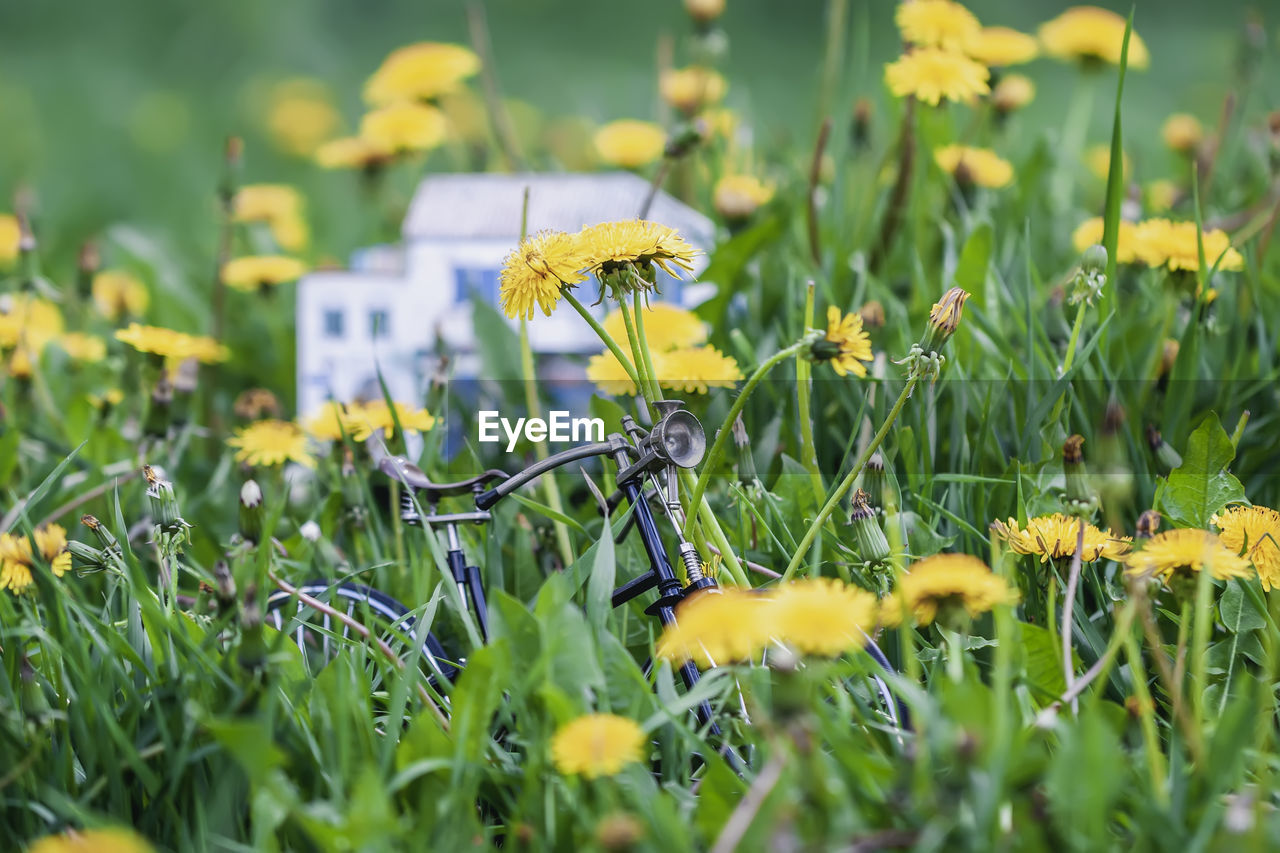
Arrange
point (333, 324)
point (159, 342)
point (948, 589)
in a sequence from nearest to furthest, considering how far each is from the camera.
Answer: point (948, 589), point (159, 342), point (333, 324)

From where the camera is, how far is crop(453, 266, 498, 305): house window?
51.3 inches

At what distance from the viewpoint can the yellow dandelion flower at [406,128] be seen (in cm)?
147

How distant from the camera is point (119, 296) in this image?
1.53m

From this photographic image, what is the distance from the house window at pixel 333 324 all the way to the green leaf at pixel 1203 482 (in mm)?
934

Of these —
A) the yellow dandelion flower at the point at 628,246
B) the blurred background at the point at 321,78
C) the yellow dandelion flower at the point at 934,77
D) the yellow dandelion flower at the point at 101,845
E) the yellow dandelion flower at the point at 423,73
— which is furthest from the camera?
the blurred background at the point at 321,78

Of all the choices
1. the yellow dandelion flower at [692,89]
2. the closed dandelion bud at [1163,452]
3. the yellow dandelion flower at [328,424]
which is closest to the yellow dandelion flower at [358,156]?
the yellow dandelion flower at [692,89]

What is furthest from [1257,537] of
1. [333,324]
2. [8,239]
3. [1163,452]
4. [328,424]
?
[8,239]

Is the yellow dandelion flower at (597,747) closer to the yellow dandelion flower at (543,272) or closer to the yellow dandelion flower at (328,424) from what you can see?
the yellow dandelion flower at (543,272)

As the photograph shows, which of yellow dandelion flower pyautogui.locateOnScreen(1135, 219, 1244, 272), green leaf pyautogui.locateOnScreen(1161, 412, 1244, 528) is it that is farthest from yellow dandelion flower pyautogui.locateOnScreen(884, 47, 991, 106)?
green leaf pyautogui.locateOnScreen(1161, 412, 1244, 528)

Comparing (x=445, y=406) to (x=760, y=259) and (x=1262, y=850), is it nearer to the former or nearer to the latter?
(x=760, y=259)

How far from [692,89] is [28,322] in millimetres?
958

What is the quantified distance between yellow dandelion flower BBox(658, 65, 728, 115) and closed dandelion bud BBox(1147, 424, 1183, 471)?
0.84 metres

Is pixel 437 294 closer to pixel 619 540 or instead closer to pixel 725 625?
pixel 619 540

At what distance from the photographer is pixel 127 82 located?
4.16 meters
